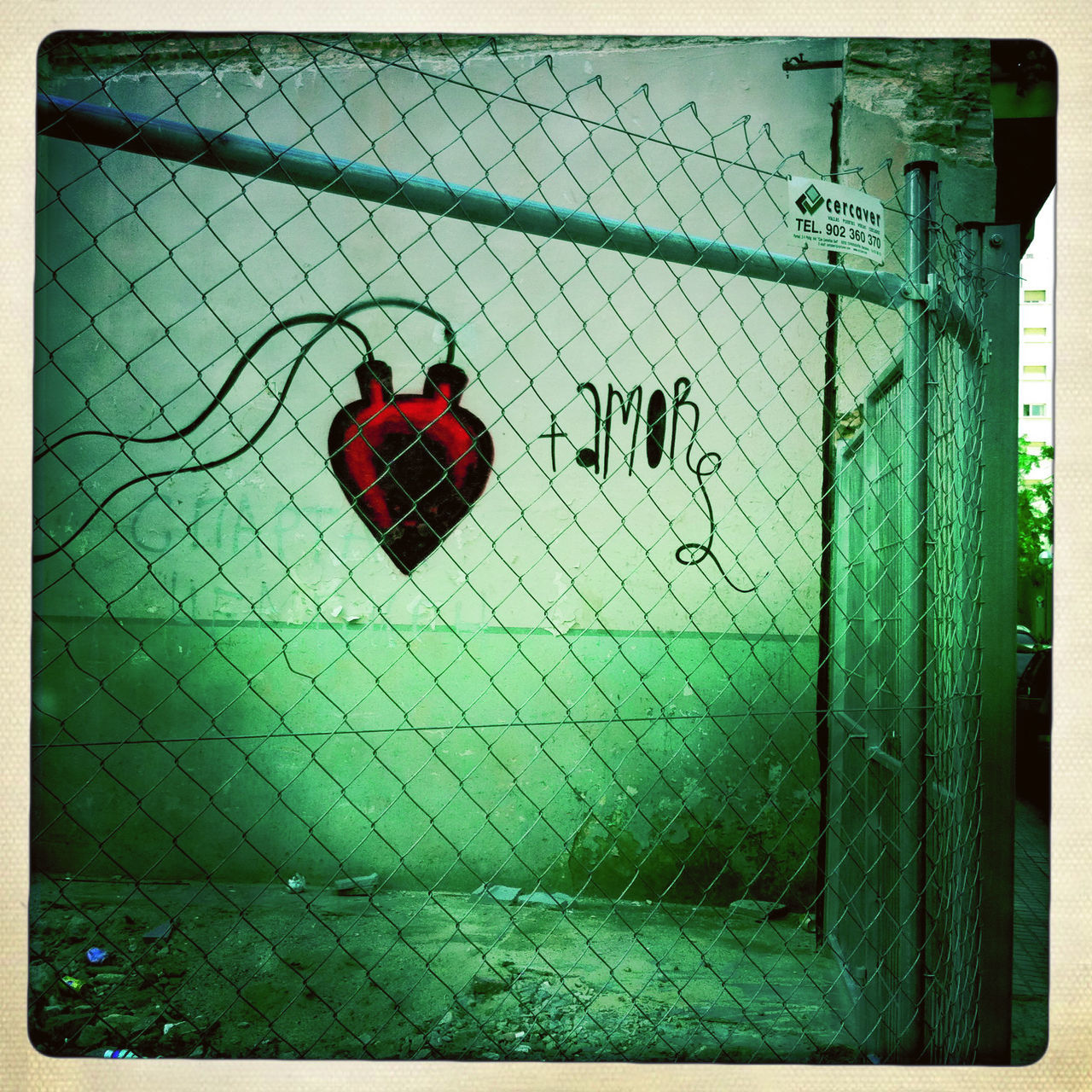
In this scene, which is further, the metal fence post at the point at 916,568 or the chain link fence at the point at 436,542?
the chain link fence at the point at 436,542

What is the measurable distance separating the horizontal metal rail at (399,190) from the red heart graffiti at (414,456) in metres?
1.97

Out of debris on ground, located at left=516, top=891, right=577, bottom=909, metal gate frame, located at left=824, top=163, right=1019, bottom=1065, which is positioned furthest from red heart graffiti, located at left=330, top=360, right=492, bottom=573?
metal gate frame, located at left=824, top=163, right=1019, bottom=1065

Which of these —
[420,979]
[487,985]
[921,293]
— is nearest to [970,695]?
[921,293]

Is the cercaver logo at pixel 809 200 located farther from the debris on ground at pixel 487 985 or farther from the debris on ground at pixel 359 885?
the debris on ground at pixel 359 885

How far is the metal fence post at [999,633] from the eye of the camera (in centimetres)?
172

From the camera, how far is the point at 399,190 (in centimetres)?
136

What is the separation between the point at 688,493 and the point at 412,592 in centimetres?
123

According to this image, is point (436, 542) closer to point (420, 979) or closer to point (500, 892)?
point (500, 892)

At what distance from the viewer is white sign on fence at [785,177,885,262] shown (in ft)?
5.65

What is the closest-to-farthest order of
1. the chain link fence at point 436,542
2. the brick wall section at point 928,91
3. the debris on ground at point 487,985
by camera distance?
the debris on ground at point 487,985 → the brick wall section at point 928,91 → the chain link fence at point 436,542

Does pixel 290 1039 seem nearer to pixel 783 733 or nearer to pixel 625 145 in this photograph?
pixel 783 733

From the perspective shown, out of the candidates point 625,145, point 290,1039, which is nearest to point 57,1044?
point 290,1039

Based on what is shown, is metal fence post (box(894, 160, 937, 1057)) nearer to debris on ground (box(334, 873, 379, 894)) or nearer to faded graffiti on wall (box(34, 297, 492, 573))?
faded graffiti on wall (box(34, 297, 492, 573))

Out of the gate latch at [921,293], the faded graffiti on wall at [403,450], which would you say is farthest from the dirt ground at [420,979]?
the gate latch at [921,293]
